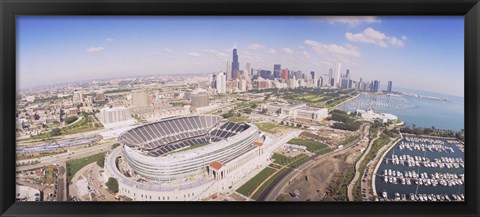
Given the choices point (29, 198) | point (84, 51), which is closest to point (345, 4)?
point (84, 51)

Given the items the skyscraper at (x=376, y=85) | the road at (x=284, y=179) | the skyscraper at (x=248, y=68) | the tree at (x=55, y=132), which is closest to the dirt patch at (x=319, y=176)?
the road at (x=284, y=179)

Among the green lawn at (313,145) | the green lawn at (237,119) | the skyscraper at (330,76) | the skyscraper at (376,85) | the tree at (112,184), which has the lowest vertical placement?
the tree at (112,184)

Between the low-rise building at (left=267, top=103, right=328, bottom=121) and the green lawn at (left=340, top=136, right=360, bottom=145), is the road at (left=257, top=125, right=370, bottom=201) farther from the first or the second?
the low-rise building at (left=267, top=103, right=328, bottom=121)

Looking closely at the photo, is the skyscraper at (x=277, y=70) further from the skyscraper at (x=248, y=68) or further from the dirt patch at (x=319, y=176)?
the dirt patch at (x=319, y=176)

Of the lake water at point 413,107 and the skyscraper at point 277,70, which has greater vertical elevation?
the skyscraper at point 277,70

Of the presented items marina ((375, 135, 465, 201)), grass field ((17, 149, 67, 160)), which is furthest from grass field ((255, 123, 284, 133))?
grass field ((17, 149, 67, 160))

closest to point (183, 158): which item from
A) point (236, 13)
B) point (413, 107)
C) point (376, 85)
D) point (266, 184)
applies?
point (266, 184)
